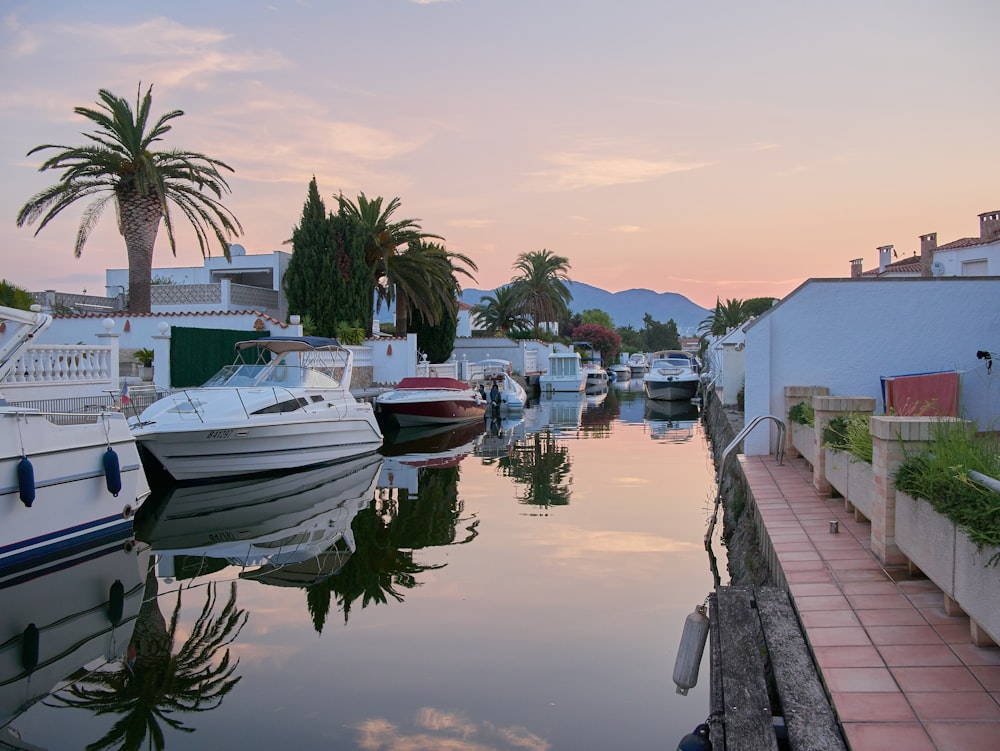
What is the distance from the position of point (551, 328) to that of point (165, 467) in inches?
2270

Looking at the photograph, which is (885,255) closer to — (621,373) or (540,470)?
(540,470)

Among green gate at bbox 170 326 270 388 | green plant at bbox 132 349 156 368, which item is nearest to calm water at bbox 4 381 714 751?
green gate at bbox 170 326 270 388

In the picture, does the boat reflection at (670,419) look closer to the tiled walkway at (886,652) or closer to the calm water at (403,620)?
the calm water at (403,620)

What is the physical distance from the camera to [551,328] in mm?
71875

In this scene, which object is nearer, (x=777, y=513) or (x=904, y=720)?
(x=904, y=720)

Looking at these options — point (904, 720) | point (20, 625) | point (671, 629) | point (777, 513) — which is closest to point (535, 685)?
point (671, 629)

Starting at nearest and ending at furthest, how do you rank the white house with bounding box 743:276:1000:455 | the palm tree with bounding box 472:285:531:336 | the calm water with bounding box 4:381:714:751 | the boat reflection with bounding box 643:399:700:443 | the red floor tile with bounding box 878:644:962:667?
the red floor tile with bounding box 878:644:962:667 → the calm water with bounding box 4:381:714:751 → the white house with bounding box 743:276:1000:455 → the boat reflection with bounding box 643:399:700:443 → the palm tree with bounding box 472:285:531:336

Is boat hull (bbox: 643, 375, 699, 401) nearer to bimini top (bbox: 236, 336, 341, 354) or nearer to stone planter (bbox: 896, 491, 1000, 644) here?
bimini top (bbox: 236, 336, 341, 354)

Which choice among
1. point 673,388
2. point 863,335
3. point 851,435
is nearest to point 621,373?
point 673,388

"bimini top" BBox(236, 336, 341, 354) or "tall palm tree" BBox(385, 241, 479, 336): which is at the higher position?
"tall palm tree" BBox(385, 241, 479, 336)

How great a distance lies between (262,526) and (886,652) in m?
9.65

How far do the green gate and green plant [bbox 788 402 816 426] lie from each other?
15.3m

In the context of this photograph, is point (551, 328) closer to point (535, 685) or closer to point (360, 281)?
point (360, 281)

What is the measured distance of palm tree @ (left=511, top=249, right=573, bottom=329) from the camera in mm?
62562
